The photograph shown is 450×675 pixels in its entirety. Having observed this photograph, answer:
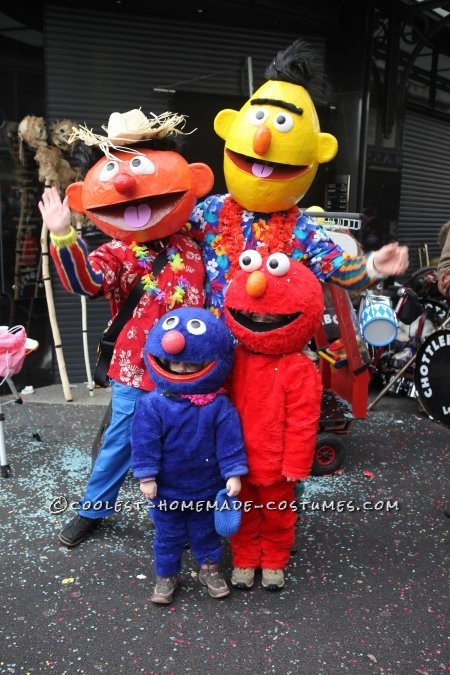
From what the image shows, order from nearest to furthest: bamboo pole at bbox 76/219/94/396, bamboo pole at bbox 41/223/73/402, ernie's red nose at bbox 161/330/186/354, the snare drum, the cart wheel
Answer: ernie's red nose at bbox 161/330/186/354, the cart wheel, the snare drum, bamboo pole at bbox 41/223/73/402, bamboo pole at bbox 76/219/94/396

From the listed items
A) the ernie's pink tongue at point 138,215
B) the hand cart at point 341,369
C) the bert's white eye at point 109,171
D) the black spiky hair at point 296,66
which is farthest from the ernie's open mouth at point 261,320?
the hand cart at point 341,369

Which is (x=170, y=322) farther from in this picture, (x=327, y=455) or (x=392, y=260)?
(x=327, y=455)

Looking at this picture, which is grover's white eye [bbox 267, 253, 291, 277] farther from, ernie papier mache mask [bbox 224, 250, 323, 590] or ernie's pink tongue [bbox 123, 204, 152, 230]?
ernie's pink tongue [bbox 123, 204, 152, 230]

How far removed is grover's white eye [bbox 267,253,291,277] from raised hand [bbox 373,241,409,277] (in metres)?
0.51

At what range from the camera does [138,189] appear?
8.42 ft

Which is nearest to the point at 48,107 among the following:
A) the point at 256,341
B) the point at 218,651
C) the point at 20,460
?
the point at 20,460

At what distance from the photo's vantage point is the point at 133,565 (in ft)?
9.74

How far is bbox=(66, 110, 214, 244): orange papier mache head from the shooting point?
2.59 metres

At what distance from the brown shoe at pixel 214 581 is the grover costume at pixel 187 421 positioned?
0.31 meters

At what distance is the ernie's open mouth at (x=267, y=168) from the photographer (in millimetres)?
2684

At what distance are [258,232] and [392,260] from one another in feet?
2.10

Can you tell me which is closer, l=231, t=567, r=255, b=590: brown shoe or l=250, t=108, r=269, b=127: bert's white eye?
l=250, t=108, r=269, b=127: bert's white eye

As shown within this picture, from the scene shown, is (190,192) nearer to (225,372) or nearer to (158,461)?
(225,372)

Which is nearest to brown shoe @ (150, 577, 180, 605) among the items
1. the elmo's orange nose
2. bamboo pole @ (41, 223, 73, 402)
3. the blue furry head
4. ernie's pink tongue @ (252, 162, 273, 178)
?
the blue furry head
